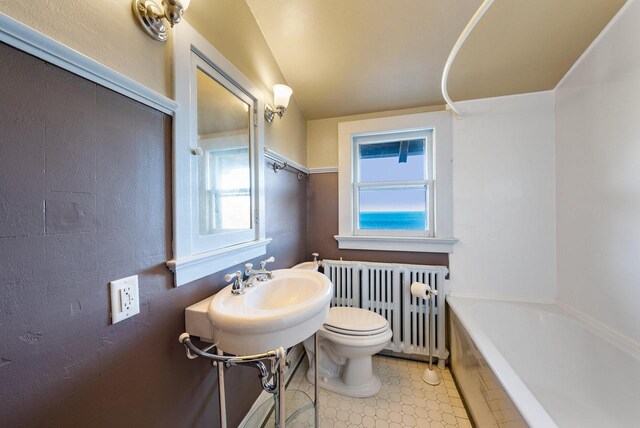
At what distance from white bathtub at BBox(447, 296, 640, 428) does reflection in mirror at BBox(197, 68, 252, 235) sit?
136 centimetres

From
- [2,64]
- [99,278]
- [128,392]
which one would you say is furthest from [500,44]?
[128,392]

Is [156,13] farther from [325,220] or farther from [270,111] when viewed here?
[325,220]

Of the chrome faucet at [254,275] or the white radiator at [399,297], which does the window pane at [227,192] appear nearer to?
the chrome faucet at [254,275]

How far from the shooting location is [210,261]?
3.21ft

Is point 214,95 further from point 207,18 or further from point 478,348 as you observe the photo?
point 478,348

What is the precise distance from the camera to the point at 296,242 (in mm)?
1917

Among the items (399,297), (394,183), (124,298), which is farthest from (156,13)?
(399,297)

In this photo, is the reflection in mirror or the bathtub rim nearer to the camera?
the bathtub rim

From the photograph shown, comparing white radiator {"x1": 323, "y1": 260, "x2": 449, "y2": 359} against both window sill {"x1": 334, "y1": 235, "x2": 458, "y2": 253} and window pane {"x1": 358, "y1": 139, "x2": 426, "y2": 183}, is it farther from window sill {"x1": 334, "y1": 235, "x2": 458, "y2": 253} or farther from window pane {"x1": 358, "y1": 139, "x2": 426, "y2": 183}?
window pane {"x1": 358, "y1": 139, "x2": 426, "y2": 183}

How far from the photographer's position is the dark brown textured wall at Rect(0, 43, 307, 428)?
0.48 meters

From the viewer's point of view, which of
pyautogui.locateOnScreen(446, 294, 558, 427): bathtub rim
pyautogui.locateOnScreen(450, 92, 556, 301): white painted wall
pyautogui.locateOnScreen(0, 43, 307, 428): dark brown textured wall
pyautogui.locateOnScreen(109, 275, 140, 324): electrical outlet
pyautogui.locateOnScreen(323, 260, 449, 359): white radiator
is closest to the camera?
pyautogui.locateOnScreen(0, 43, 307, 428): dark brown textured wall

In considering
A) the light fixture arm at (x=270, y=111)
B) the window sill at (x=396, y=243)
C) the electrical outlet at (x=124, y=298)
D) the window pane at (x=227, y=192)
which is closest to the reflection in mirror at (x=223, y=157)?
the window pane at (x=227, y=192)

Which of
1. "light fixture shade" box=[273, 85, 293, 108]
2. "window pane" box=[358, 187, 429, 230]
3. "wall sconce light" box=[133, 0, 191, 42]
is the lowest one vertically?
"window pane" box=[358, 187, 429, 230]

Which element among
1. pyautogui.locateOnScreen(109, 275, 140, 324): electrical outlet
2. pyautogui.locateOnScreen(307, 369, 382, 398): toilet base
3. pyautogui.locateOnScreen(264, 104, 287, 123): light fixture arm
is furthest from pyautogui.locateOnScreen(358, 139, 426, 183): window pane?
pyautogui.locateOnScreen(109, 275, 140, 324): electrical outlet
